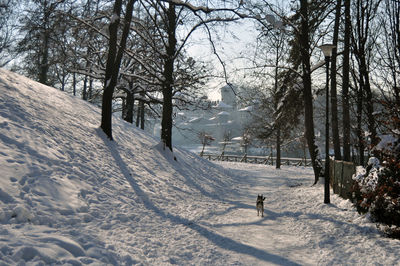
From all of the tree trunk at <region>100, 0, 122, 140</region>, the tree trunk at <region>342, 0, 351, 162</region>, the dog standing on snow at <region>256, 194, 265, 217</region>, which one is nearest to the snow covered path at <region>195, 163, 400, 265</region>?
the dog standing on snow at <region>256, 194, 265, 217</region>

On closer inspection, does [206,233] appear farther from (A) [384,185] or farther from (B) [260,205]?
(A) [384,185]

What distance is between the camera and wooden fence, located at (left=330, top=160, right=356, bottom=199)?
8.58 m

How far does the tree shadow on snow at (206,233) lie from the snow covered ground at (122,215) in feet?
0.06

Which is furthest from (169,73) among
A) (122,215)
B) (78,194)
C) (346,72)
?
(122,215)

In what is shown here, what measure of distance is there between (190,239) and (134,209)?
1618 mm

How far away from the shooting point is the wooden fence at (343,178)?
858cm

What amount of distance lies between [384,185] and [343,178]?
3.52m

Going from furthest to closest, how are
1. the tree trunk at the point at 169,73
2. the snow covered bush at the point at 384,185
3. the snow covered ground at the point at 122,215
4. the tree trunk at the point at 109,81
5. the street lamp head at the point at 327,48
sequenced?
the tree trunk at the point at 169,73 < the tree trunk at the point at 109,81 < the street lamp head at the point at 327,48 < the snow covered bush at the point at 384,185 < the snow covered ground at the point at 122,215

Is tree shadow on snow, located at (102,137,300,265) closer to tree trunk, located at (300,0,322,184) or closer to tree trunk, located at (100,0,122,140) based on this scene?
tree trunk, located at (100,0,122,140)

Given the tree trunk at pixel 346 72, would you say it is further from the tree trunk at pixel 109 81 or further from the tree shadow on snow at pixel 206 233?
the tree trunk at pixel 109 81

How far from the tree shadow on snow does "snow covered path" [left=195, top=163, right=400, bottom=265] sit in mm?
19

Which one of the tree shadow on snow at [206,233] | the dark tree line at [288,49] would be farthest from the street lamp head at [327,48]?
the tree shadow on snow at [206,233]

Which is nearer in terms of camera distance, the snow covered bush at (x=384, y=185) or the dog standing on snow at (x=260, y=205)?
the snow covered bush at (x=384, y=185)

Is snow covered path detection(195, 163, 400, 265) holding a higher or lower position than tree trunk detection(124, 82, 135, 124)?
lower
